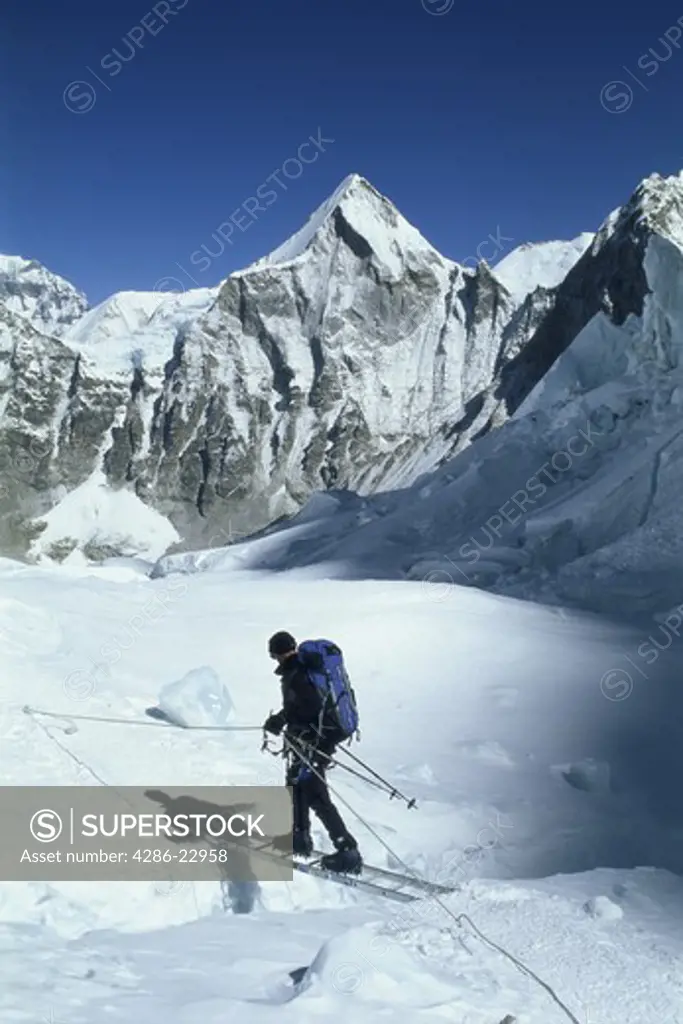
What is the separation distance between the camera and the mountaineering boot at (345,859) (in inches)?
267

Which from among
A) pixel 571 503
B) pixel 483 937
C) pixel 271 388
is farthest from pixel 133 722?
pixel 271 388

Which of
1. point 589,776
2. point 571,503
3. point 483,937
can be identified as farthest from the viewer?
point 571,503

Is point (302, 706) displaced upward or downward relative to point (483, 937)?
upward

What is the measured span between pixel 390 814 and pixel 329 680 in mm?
2323

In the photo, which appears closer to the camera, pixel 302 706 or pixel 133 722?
pixel 302 706

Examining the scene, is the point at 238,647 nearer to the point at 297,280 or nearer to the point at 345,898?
the point at 345,898

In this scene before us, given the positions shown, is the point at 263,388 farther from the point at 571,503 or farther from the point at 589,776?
the point at 589,776

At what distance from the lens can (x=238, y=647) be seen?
13820mm

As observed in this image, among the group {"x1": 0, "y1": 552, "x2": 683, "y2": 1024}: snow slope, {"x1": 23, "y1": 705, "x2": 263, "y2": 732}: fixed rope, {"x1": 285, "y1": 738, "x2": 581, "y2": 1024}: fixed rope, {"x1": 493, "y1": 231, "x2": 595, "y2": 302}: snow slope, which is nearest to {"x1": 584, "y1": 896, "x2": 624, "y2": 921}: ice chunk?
{"x1": 0, "y1": 552, "x2": 683, "y2": 1024}: snow slope

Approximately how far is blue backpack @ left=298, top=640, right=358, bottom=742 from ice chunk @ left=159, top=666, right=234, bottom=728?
2.99 meters

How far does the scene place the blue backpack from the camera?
6848 mm

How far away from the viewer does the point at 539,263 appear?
181 m

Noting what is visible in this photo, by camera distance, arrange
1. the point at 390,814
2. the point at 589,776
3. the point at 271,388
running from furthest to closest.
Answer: the point at 271,388
the point at 589,776
the point at 390,814

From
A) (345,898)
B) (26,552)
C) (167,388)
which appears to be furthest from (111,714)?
(167,388)
